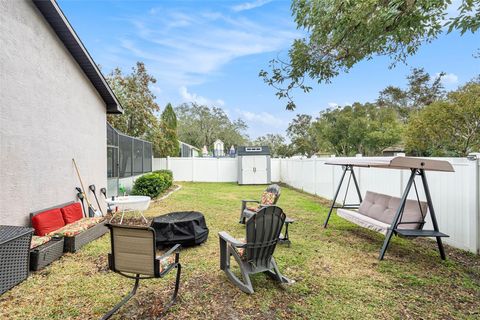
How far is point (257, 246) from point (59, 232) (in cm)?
349

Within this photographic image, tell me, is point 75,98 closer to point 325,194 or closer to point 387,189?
point 387,189

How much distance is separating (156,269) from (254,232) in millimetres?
1170

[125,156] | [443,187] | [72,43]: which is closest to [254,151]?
[125,156]

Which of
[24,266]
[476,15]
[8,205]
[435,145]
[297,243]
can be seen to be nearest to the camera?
[476,15]

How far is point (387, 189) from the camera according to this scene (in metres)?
6.82

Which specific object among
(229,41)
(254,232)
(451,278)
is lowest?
(451,278)

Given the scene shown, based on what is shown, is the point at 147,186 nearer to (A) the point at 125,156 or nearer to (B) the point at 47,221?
(A) the point at 125,156

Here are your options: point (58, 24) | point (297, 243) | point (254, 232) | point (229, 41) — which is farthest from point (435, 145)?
point (58, 24)

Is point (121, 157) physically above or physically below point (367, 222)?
above

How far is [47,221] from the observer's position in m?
4.84

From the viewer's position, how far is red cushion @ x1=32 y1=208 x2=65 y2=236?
15.3 ft

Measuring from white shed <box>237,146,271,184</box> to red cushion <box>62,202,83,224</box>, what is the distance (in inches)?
445

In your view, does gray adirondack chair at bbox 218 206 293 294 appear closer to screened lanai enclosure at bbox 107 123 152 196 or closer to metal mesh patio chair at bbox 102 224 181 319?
metal mesh patio chair at bbox 102 224 181 319

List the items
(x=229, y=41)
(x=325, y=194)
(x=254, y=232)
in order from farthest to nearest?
(x=325, y=194), (x=229, y=41), (x=254, y=232)
